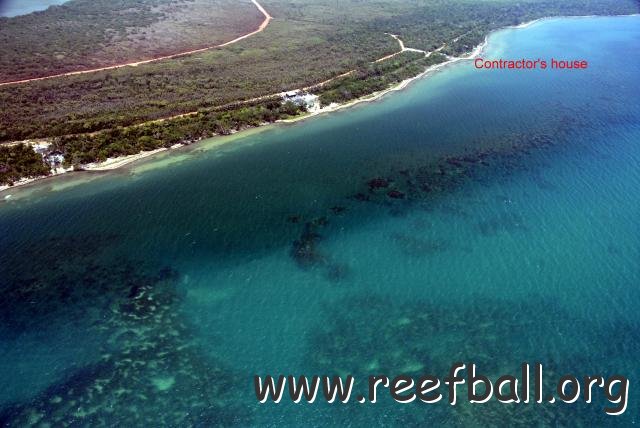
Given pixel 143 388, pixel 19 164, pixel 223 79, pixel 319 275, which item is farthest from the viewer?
pixel 223 79

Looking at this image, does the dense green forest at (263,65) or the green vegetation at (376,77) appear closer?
the dense green forest at (263,65)

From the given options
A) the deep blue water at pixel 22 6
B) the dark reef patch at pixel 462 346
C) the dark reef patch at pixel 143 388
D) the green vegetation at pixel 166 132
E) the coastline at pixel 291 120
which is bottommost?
the dark reef patch at pixel 462 346

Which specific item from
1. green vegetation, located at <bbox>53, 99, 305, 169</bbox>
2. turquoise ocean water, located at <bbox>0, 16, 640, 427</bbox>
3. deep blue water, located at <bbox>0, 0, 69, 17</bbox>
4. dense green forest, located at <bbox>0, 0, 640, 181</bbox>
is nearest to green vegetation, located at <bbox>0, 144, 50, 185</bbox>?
turquoise ocean water, located at <bbox>0, 16, 640, 427</bbox>

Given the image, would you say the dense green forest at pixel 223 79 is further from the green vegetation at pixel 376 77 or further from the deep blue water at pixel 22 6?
the deep blue water at pixel 22 6

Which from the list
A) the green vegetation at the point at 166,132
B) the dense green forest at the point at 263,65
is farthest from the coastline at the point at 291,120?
the dense green forest at the point at 263,65

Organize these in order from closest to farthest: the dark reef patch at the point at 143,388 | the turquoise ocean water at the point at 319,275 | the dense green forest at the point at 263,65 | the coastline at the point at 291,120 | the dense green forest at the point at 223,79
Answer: the dark reef patch at the point at 143,388, the turquoise ocean water at the point at 319,275, the coastline at the point at 291,120, the dense green forest at the point at 223,79, the dense green forest at the point at 263,65

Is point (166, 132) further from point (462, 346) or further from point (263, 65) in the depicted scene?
point (462, 346)

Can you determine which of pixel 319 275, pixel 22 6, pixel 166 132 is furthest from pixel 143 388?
pixel 22 6
